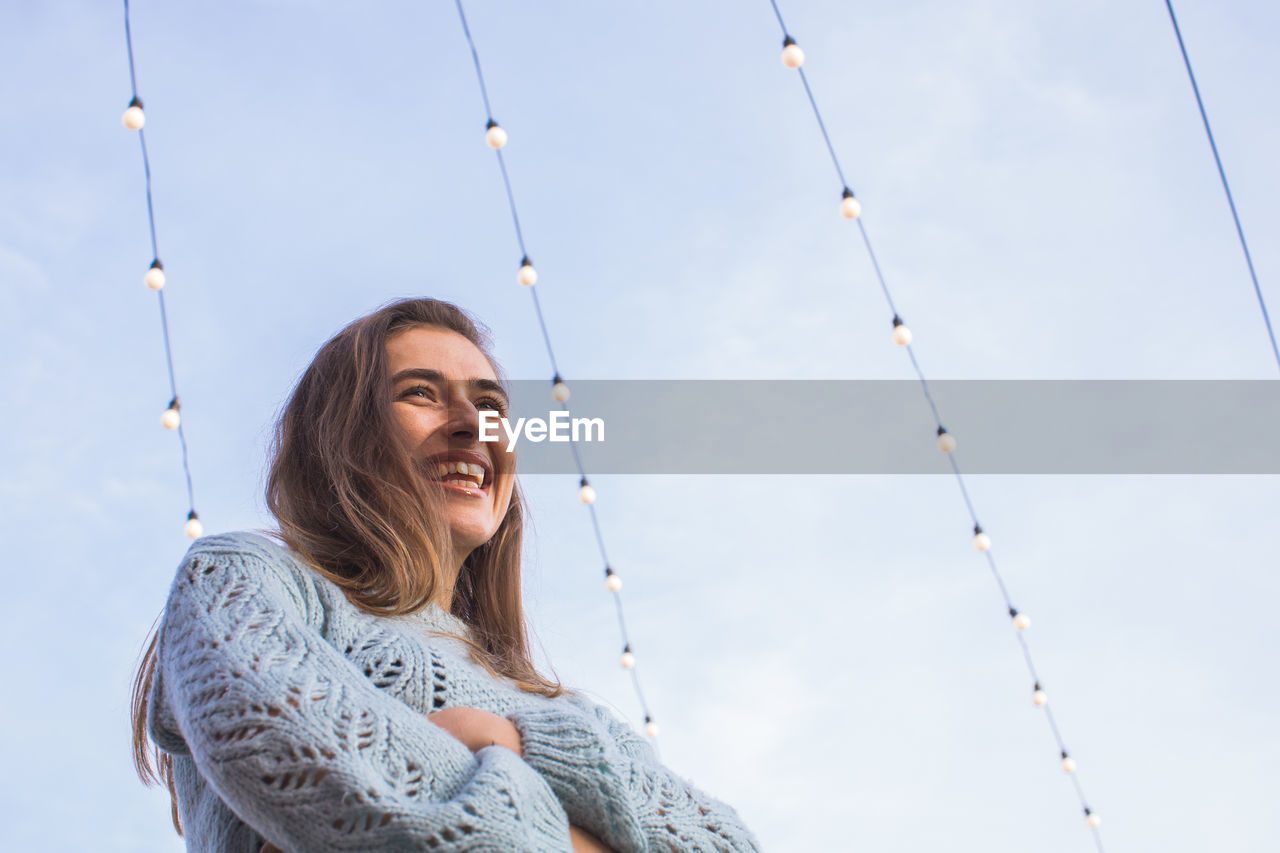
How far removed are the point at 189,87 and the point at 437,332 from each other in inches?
107

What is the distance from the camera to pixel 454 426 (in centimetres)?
125

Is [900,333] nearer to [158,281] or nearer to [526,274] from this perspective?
[526,274]

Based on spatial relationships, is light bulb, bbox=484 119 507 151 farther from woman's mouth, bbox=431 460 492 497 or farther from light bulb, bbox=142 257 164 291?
woman's mouth, bbox=431 460 492 497

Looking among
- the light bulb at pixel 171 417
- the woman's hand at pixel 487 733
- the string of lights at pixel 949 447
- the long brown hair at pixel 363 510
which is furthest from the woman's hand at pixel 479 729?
the light bulb at pixel 171 417

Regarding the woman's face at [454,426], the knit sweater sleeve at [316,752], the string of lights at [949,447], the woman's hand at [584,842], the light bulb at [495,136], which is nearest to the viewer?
the knit sweater sleeve at [316,752]

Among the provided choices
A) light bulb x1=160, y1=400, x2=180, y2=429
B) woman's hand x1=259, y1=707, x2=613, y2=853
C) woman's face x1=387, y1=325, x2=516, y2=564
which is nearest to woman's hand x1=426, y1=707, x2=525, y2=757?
woman's hand x1=259, y1=707, x2=613, y2=853

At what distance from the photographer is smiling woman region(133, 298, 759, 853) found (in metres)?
0.70

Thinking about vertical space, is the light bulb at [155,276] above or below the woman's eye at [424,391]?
above

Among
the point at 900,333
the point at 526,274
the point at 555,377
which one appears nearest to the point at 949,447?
the point at 900,333

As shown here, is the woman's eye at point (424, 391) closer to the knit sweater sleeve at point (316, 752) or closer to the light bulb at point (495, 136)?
the knit sweater sleeve at point (316, 752)

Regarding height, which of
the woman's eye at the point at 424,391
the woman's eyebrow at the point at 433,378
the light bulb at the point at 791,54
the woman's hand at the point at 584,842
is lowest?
the woman's hand at the point at 584,842

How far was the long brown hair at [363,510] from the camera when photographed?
109 cm

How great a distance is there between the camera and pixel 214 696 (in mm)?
735

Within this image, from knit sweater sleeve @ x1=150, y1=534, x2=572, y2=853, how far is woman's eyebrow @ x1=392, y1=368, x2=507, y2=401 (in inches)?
18.2
